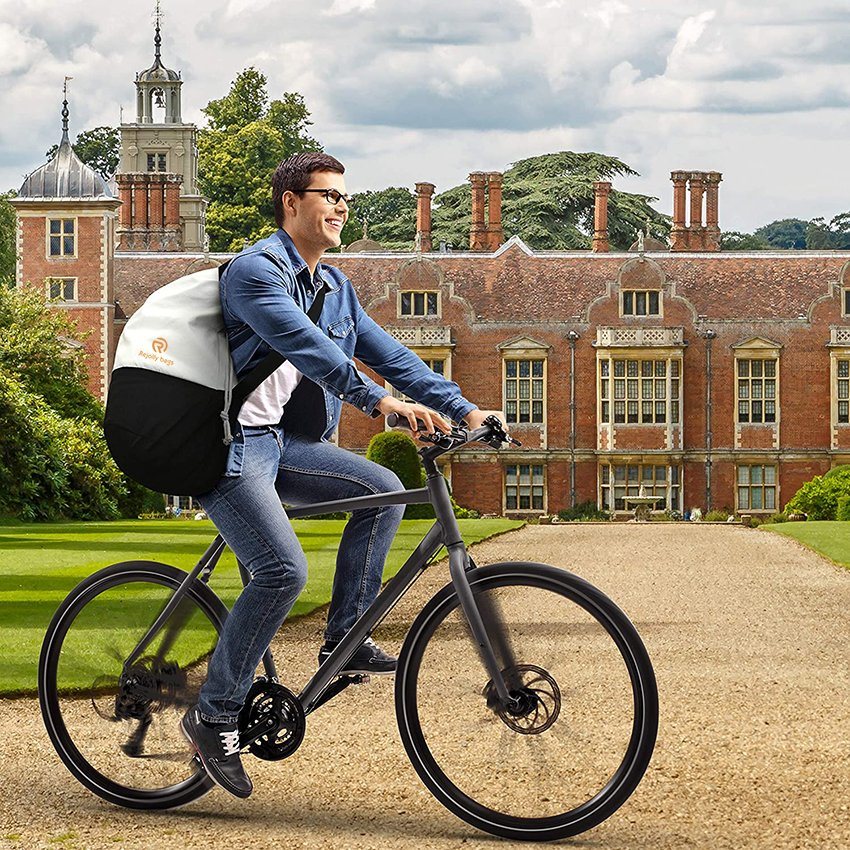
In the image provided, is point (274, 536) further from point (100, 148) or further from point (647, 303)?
point (100, 148)

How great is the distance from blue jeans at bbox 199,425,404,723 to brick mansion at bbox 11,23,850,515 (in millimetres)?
28953

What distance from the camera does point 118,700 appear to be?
4070 millimetres

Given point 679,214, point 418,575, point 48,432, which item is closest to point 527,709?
point 418,575

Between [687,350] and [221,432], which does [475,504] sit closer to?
[687,350]

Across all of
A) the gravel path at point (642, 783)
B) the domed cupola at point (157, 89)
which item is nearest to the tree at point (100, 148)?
the domed cupola at point (157, 89)

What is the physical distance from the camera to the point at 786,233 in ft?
286

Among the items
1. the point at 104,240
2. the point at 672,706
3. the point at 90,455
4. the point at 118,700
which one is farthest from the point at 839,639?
the point at 104,240

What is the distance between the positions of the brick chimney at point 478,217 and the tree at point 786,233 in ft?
163

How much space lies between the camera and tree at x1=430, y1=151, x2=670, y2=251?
4403cm

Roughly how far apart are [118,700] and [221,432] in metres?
0.85

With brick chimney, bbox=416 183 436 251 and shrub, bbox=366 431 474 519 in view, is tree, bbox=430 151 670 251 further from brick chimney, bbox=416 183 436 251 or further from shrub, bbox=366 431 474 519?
shrub, bbox=366 431 474 519

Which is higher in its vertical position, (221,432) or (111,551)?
(221,432)

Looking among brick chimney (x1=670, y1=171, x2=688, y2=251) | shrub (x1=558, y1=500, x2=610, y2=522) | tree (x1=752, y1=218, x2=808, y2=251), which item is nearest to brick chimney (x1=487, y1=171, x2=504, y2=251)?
brick chimney (x1=670, y1=171, x2=688, y2=251)

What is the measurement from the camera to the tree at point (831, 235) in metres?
72.4
